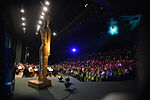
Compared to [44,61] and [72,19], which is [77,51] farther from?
[44,61]

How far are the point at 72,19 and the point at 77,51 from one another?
993 centimetres

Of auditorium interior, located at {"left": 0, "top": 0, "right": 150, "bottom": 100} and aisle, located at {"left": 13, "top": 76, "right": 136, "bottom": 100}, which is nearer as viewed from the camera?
auditorium interior, located at {"left": 0, "top": 0, "right": 150, "bottom": 100}

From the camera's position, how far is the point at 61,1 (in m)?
5.86

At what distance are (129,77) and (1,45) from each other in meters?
7.46

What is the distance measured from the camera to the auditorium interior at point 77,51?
130 centimetres

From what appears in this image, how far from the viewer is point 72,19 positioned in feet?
31.7

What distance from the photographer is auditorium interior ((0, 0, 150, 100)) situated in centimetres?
130

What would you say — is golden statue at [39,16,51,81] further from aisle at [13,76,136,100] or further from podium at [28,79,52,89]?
aisle at [13,76,136,100]

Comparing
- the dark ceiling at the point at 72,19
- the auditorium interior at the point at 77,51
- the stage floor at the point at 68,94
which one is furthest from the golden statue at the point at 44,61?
the dark ceiling at the point at 72,19

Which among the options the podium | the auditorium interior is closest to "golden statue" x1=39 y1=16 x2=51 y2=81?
the auditorium interior

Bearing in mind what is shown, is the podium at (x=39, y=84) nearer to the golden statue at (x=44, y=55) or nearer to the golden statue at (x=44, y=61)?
the golden statue at (x=44, y=61)

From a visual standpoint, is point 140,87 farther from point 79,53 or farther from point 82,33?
point 79,53

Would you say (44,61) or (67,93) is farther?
(44,61)

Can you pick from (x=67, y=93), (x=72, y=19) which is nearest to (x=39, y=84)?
(x=67, y=93)
